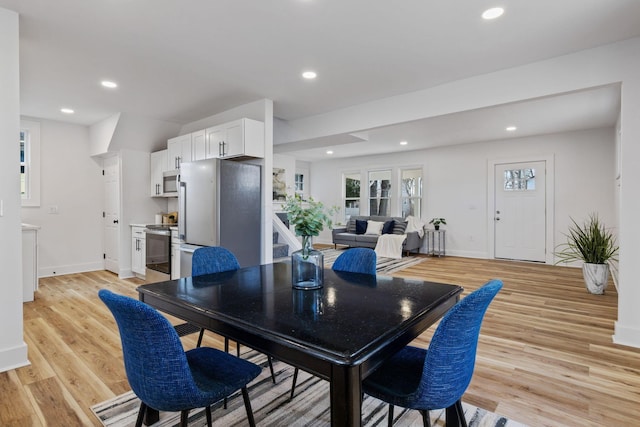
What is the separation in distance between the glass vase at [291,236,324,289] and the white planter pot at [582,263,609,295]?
4.34 meters

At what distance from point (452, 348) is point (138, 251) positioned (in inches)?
205

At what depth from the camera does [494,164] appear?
7.04m

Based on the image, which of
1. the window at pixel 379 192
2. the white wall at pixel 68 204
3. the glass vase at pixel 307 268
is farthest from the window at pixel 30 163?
the window at pixel 379 192

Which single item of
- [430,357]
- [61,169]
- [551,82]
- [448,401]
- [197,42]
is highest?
[197,42]

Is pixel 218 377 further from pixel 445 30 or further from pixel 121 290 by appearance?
pixel 121 290

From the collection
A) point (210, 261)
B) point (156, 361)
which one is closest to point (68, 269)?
point (210, 261)

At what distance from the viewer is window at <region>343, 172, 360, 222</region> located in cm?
945

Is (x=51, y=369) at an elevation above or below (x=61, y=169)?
below

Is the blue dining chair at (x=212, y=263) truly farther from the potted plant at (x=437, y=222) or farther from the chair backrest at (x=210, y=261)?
the potted plant at (x=437, y=222)

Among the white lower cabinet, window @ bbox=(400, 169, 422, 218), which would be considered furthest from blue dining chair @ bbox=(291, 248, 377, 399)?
window @ bbox=(400, 169, 422, 218)

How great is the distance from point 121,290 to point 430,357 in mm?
4607

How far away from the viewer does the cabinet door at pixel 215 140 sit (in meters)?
4.27

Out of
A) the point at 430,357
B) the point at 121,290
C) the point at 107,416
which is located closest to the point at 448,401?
the point at 430,357

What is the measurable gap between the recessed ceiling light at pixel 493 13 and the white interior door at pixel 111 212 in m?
5.40
